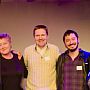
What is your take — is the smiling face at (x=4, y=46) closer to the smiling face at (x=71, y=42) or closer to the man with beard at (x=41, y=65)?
the man with beard at (x=41, y=65)

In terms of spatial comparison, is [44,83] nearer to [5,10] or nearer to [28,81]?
[28,81]

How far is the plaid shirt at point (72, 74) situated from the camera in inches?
104

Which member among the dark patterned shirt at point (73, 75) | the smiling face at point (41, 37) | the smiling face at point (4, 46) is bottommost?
the dark patterned shirt at point (73, 75)

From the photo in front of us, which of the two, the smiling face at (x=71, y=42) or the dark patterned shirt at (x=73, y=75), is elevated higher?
the smiling face at (x=71, y=42)

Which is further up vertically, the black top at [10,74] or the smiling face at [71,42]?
the smiling face at [71,42]

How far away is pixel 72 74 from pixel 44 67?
277 mm

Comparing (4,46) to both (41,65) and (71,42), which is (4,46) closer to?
(41,65)

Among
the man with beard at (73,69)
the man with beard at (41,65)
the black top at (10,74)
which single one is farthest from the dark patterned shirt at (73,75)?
the black top at (10,74)

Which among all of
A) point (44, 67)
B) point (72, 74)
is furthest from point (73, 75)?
point (44, 67)

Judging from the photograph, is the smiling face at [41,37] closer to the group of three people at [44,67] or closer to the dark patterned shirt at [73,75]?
the group of three people at [44,67]

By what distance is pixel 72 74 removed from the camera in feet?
8.71

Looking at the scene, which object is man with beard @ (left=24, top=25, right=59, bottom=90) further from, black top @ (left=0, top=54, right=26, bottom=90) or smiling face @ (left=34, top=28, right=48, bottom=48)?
black top @ (left=0, top=54, right=26, bottom=90)

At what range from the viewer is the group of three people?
2631mm

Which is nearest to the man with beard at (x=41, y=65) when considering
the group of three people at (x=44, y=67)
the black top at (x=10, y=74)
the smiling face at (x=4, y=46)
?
the group of three people at (x=44, y=67)
